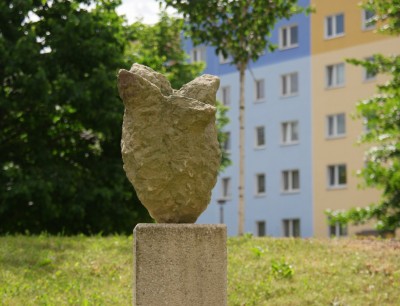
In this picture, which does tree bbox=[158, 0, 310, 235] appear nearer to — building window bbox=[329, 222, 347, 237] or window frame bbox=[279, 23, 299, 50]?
building window bbox=[329, 222, 347, 237]

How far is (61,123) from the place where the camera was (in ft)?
66.8

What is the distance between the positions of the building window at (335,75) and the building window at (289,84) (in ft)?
6.67

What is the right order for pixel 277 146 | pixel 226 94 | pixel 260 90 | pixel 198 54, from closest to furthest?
pixel 277 146
pixel 260 90
pixel 226 94
pixel 198 54

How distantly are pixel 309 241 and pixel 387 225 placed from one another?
4.02m

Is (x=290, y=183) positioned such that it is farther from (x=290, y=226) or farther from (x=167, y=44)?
(x=167, y=44)

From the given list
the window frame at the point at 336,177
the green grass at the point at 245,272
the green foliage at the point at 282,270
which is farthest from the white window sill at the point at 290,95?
the green foliage at the point at 282,270

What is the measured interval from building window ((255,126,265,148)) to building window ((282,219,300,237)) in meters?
4.62

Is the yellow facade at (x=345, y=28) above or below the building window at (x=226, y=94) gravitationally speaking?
above

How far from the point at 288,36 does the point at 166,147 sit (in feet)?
125

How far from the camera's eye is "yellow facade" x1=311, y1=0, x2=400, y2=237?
40.2 metres

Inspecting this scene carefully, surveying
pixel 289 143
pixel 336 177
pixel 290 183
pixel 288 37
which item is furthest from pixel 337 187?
pixel 288 37

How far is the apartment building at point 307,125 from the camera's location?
40.8 metres

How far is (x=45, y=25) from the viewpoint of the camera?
2047 cm

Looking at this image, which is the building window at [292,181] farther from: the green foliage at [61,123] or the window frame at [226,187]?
the green foliage at [61,123]
